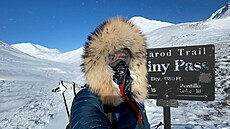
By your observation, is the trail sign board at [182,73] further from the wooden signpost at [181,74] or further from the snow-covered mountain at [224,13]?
the snow-covered mountain at [224,13]

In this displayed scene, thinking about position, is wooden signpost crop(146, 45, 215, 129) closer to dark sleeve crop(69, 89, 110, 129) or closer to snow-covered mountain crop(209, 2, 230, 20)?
dark sleeve crop(69, 89, 110, 129)

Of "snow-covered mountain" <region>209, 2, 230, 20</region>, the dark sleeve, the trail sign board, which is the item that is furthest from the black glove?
"snow-covered mountain" <region>209, 2, 230, 20</region>

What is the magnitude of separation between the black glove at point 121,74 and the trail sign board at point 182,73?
7.42ft

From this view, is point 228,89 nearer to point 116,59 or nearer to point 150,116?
point 150,116

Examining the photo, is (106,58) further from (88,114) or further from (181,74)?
(181,74)

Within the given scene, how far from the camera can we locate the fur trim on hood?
4.66 ft

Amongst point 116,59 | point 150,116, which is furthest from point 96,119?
point 150,116

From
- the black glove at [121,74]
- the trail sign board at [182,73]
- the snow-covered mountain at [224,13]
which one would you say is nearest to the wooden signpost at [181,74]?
the trail sign board at [182,73]

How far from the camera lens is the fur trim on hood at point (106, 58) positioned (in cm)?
142

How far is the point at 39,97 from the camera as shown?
345 inches

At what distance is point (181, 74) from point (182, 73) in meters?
0.02

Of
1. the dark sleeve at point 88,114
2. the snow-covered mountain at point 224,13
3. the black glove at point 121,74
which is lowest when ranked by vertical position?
the dark sleeve at point 88,114

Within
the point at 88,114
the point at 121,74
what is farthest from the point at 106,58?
the point at 88,114

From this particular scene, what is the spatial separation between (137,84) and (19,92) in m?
8.84
